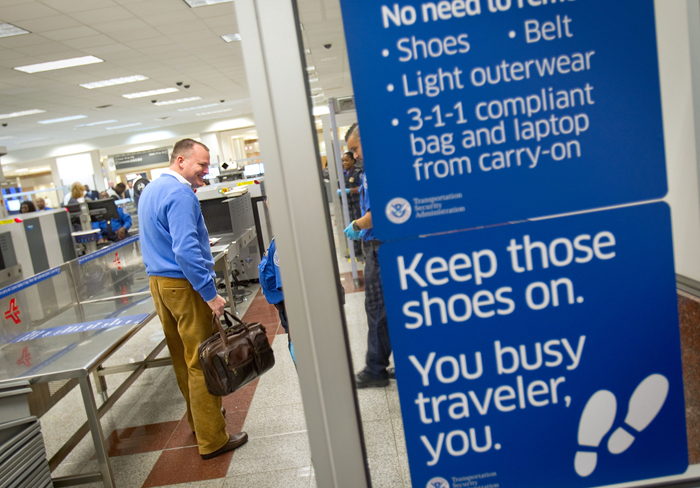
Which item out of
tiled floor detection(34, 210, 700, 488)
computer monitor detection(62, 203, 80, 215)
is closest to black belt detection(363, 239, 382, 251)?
tiled floor detection(34, 210, 700, 488)

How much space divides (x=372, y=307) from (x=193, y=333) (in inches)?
75.3

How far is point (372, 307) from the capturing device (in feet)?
2.79

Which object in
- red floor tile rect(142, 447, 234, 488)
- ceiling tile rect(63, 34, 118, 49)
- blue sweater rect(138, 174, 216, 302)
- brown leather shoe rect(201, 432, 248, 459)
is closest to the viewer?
blue sweater rect(138, 174, 216, 302)

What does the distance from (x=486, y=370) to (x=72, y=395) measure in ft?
12.5

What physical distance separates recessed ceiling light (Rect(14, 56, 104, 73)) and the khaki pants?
269 inches

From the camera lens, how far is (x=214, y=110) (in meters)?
16.6

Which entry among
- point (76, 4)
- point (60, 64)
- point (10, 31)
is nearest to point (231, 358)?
point (76, 4)

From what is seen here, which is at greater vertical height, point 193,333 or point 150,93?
point 150,93

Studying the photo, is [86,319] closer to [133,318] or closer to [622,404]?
[133,318]

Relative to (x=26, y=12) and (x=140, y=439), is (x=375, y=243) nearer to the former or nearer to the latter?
(x=140, y=439)

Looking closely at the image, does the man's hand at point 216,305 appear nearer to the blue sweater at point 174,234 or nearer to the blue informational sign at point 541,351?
→ the blue sweater at point 174,234

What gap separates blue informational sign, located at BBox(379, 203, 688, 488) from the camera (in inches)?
31.7

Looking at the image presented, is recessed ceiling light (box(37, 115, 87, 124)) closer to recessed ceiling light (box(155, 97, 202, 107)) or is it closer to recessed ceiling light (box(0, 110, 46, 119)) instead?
recessed ceiling light (box(0, 110, 46, 119))

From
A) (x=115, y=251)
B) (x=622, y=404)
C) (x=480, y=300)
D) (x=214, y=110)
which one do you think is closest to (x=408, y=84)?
(x=480, y=300)
